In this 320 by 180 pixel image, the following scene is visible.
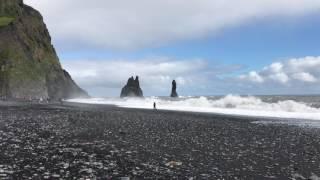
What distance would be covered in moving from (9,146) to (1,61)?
125269mm

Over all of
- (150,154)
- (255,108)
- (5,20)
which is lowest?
(150,154)

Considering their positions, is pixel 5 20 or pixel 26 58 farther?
pixel 5 20

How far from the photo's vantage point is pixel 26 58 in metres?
154

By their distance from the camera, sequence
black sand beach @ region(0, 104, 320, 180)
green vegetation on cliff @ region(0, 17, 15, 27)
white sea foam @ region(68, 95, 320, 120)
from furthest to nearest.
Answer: green vegetation on cliff @ region(0, 17, 15, 27), white sea foam @ region(68, 95, 320, 120), black sand beach @ region(0, 104, 320, 180)

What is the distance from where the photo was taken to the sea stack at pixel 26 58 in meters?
143

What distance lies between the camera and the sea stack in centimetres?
14288

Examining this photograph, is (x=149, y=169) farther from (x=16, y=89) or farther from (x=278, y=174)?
(x=16, y=89)

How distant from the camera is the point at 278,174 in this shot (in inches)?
851

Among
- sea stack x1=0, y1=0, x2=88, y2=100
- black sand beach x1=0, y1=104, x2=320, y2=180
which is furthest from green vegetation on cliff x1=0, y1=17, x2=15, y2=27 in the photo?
black sand beach x1=0, y1=104, x2=320, y2=180

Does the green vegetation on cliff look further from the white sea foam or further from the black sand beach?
the black sand beach

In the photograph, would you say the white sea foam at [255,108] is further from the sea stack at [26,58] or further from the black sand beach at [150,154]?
the sea stack at [26,58]

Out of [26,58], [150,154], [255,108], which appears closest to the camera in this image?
[150,154]

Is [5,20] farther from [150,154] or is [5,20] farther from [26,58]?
[150,154]

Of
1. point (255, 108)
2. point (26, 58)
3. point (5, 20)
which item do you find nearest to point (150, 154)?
point (255, 108)
